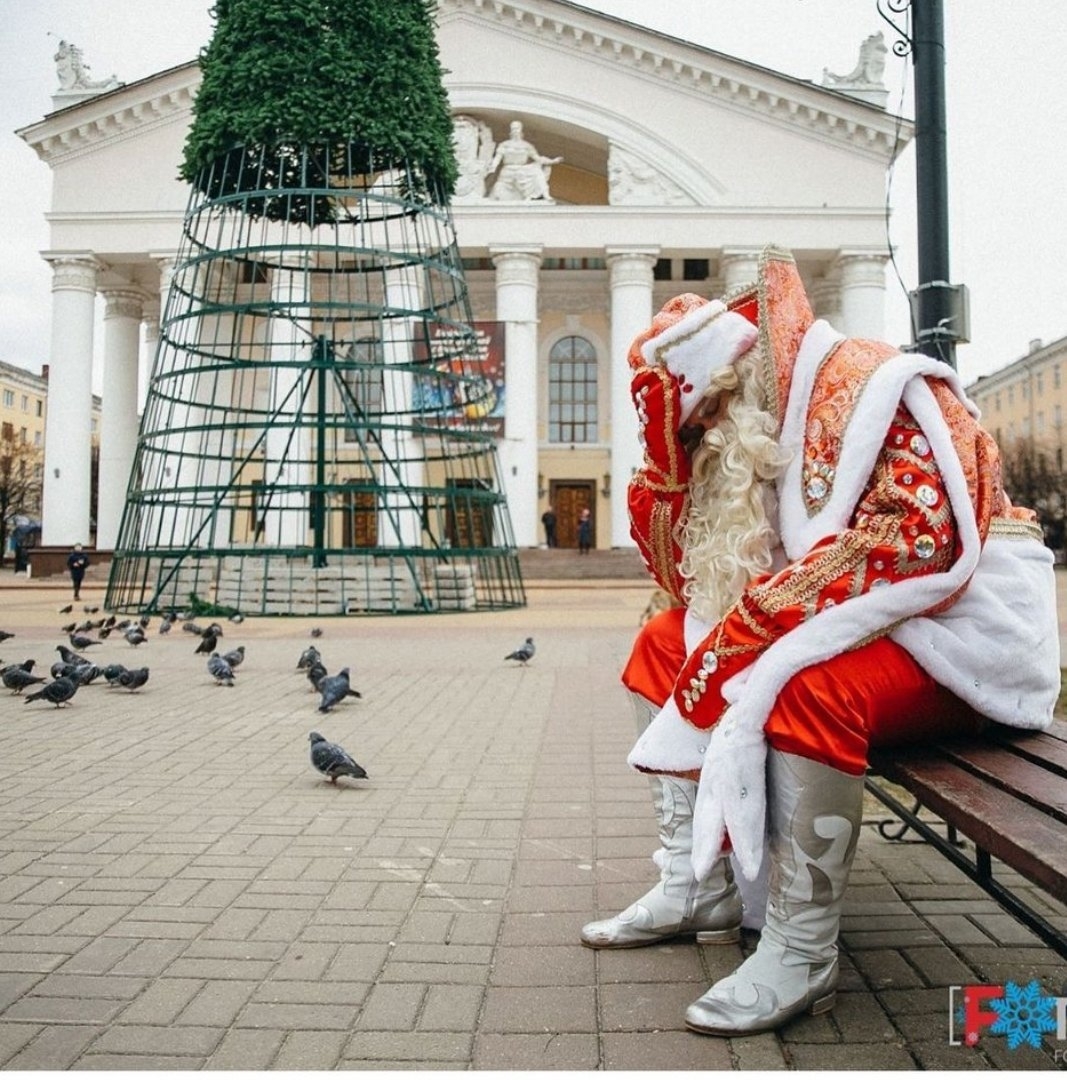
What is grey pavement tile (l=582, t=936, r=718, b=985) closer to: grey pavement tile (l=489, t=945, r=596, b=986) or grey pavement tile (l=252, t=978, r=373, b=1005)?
grey pavement tile (l=489, t=945, r=596, b=986)

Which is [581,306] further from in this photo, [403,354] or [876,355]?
[876,355]

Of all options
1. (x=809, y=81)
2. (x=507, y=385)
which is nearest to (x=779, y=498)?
(x=507, y=385)

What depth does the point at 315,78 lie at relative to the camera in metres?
13.0

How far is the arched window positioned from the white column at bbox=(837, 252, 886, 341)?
10.7 metres

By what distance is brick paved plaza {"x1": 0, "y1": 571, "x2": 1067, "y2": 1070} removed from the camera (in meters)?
2.25

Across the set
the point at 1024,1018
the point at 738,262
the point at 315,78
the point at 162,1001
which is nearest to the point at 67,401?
the point at 738,262

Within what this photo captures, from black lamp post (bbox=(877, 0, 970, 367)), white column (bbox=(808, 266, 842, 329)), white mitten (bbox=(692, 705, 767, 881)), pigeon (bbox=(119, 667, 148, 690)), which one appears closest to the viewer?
white mitten (bbox=(692, 705, 767, 881))

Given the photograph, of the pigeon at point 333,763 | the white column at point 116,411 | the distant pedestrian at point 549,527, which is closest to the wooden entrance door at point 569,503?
the distant pedestrian at point 549,527

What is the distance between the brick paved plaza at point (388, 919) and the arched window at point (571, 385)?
35153 mm

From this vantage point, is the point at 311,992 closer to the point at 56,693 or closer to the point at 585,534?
the point at 56,693

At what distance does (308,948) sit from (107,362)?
3862 centimetres

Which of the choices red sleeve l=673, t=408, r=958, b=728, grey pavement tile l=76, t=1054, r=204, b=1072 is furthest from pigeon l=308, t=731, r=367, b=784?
red sleeve l=673, t=408, r=958, b=728

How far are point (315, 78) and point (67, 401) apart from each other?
2428 cm

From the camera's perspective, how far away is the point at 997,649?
2.40 metres
